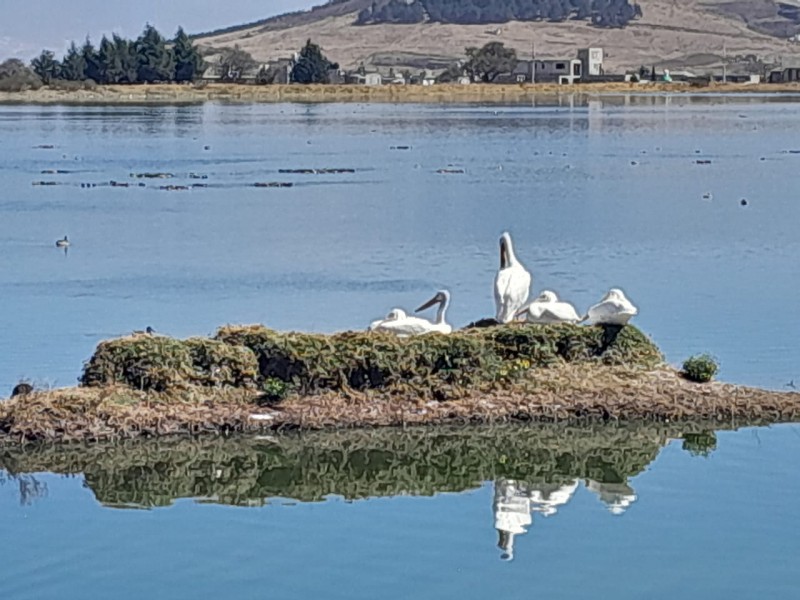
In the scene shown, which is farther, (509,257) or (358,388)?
(509,257)

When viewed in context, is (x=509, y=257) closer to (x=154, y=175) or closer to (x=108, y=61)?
(x=154, y=175)

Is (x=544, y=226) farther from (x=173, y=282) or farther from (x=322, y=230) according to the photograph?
(x=173, y=282)

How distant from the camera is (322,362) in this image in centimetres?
1747

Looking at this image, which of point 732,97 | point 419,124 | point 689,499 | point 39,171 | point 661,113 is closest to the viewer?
point 689,499

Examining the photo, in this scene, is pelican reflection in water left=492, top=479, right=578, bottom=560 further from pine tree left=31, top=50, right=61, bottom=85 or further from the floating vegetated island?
pine tree left=31, top=50, right=61, bottom=85

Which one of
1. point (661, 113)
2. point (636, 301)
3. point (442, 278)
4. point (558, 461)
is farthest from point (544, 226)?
point (661, 113)

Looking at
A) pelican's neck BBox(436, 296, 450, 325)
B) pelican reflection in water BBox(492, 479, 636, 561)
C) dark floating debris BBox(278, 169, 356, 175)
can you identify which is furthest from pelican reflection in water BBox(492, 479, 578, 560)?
dark floating debris BBox(278, 169, 356, 175)

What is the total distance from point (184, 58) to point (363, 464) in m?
162

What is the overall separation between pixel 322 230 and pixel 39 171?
2563 cm

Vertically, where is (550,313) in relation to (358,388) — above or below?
above

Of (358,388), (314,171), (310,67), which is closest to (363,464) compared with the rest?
(358,388)

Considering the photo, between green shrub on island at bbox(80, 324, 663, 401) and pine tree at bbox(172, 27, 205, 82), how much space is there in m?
160

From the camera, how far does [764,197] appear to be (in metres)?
46.5

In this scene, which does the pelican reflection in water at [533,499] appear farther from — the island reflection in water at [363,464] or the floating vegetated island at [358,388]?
the floating vegetated island at [358,388]
